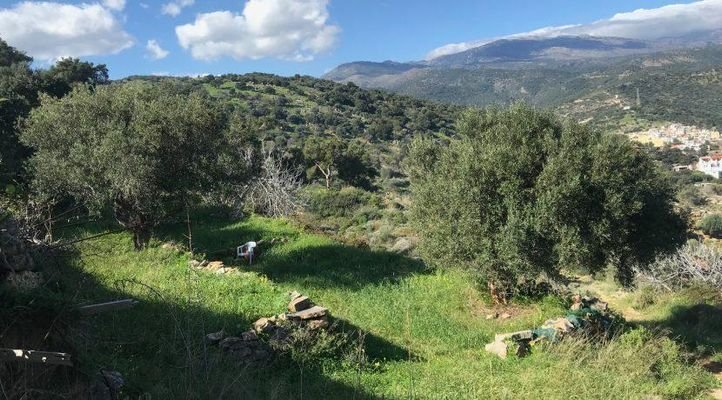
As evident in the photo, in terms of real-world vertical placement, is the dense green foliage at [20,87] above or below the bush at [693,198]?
above

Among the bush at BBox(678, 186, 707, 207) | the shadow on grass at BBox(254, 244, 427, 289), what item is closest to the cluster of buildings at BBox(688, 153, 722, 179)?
the bush at BBox(678, 186, 707, 207)

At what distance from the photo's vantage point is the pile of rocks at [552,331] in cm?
1098

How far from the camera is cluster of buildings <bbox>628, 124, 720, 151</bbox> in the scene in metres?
91.1

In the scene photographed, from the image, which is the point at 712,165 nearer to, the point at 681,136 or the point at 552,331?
the point at 681,136

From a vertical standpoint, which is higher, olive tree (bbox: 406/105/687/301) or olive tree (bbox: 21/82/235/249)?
olive tree (bbox: 21/82/235/249)

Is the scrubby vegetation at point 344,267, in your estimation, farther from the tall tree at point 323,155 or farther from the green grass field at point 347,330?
the tall tree at point 323,155

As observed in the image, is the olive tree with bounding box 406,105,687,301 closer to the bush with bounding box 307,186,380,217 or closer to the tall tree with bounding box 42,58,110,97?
the bush with bounding box 307,186,380,217

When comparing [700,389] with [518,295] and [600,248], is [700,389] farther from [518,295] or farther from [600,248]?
[518,295]

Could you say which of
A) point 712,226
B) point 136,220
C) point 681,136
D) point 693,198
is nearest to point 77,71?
point 136,220

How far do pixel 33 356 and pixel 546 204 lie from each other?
437 inches

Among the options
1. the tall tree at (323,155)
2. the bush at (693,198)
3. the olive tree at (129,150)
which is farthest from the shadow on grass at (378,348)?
the bush at (693,198)

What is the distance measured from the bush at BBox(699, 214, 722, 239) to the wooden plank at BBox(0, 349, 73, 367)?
156ft

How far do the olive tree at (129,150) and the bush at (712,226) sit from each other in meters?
40.4

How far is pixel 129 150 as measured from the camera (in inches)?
603
